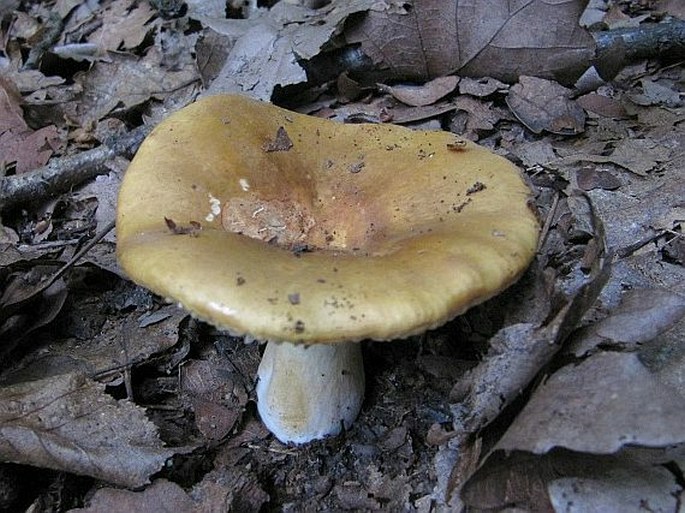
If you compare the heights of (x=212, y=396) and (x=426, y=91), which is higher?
(x=426, y=91)

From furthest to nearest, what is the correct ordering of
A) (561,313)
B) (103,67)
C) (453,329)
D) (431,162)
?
(103,67) → (453,329) → (431,162) → (561,313)

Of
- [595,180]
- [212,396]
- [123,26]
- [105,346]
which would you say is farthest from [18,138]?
[595,180]

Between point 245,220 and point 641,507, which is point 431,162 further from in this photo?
point 641,507

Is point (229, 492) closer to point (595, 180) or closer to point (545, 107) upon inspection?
point (595, 180)

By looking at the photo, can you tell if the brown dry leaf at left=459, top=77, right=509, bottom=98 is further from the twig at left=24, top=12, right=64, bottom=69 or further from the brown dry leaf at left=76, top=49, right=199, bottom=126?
the twig at left=24, top=12, right=64, bottom=69

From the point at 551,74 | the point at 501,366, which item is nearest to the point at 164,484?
the point at 501,366

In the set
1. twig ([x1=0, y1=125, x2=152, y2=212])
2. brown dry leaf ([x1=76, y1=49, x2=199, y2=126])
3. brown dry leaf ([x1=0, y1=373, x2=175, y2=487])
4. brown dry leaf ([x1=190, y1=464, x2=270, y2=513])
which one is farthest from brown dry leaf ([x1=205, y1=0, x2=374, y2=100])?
brown dry leaf ([x1=190, y1=464, x2=270, y2=513])
